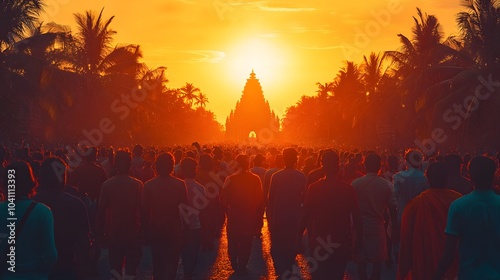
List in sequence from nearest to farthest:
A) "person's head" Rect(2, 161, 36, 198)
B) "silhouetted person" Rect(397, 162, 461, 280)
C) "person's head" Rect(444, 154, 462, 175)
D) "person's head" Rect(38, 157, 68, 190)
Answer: "person's head" Rect(2, 161, 36, 198) < "person's head" Rect(38, 157, 68, 190) < "silhouetted person" Rect(397, 162, 461, 280) < "person's head" Rect(444, 154, 462, 175)

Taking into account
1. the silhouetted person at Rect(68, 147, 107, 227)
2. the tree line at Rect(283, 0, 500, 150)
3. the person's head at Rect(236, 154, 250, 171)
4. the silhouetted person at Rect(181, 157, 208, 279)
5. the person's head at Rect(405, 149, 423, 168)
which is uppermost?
the tree line at Rect(283, 0, 500, 150)

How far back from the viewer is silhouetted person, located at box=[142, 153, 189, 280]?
690 centimetres

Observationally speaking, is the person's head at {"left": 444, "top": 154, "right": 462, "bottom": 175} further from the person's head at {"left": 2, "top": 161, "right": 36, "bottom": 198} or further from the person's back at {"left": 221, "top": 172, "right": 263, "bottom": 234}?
the person's head at {"left": 2, "top": 161, "right": 36, "bottom": 198}

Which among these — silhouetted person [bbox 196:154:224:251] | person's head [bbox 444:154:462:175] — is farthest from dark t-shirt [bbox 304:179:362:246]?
silhouetted person [bbox 196:154:224:251]

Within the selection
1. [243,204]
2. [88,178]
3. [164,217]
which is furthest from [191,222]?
[88,178]

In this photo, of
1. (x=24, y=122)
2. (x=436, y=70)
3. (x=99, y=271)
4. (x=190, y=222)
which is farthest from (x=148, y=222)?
(x=24, y=122)

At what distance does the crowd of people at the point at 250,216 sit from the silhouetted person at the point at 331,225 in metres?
0.01

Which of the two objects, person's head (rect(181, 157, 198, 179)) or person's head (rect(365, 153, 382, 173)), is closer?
person's head (rect(365, 153, 382, 173))

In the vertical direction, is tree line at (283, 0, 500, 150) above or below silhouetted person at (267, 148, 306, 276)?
above

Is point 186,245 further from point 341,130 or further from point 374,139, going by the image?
point 341,130

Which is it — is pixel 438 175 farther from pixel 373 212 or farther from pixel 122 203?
pixel 122 203

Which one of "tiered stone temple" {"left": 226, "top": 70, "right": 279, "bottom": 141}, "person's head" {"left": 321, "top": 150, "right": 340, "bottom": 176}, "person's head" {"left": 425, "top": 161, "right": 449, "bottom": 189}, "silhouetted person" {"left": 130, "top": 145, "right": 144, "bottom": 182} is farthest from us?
"tiered stone temple" {"left": 226, "top": 70, "right": 279, "bottom": 141}

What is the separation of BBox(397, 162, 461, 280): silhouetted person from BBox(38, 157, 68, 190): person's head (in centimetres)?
317

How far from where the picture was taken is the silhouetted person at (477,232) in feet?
14.9
